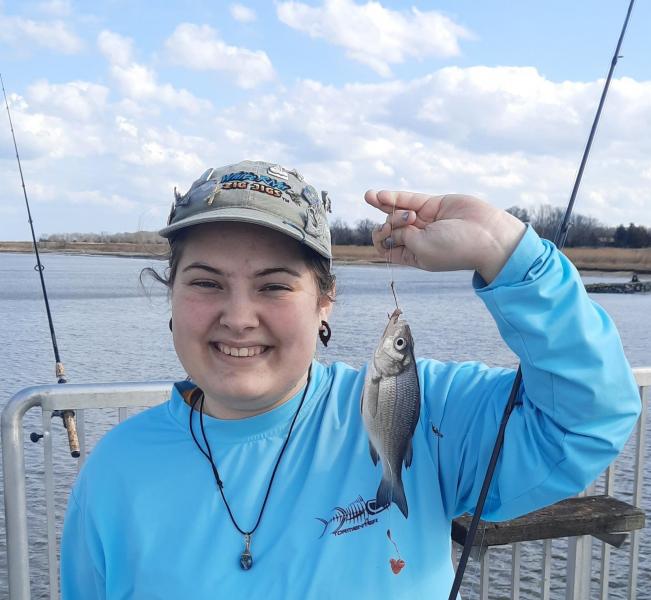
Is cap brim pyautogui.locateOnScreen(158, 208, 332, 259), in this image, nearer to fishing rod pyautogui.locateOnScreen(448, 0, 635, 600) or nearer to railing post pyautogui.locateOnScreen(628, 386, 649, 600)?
fishing rod pyautogui.locateOnScreen(448, 0, 635, 600)

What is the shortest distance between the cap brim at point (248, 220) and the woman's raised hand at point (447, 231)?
24cm

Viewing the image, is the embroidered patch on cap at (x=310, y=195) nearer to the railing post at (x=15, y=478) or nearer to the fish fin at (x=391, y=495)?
the fish fin at (x=391, y=495)

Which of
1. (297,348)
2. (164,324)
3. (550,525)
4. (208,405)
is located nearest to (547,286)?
(297,348)

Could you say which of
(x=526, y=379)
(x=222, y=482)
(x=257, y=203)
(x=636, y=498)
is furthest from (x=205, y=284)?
(x=636, y=498)

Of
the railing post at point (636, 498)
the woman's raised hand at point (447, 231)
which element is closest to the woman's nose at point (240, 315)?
the woman's raised hand at point (447, 231)

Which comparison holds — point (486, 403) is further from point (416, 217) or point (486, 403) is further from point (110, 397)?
point (110, 397)

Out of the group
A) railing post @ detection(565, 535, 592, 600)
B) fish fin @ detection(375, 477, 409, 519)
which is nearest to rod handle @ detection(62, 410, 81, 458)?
fish fin @ detection(375, 477, 409, 519)

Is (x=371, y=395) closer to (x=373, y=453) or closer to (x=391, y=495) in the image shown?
(x=373, y=453)

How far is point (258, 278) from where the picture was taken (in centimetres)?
192

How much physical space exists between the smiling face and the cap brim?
0.17 ft

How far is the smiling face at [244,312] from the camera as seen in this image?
191cm

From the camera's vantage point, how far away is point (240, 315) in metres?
1.88

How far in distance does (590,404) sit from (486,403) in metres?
0.30

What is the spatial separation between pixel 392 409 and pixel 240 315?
47cm
